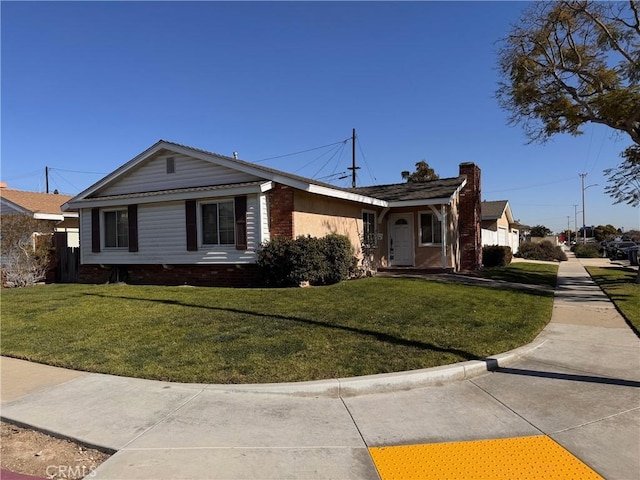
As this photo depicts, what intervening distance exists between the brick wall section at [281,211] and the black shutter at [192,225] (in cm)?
259

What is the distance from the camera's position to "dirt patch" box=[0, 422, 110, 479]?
3623 millimetres

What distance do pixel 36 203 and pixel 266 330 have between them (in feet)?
65.0

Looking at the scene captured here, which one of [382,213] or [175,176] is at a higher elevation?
[175,176]

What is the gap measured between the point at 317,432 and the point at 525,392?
260 cm

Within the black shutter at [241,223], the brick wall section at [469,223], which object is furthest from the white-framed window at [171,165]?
the brick wall section at [469,223]

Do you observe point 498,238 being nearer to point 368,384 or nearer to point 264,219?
point 264,219

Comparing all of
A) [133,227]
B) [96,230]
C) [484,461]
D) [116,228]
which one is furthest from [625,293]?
[96,230]

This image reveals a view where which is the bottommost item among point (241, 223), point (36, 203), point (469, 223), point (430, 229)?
point (430, 229)

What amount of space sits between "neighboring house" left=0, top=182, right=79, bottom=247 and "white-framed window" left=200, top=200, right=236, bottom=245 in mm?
8486

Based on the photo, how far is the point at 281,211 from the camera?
534 inches

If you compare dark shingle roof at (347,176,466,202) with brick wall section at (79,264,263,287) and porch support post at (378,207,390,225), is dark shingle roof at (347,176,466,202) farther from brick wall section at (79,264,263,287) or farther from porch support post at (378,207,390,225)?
brick wall section at (79,264,263,287)

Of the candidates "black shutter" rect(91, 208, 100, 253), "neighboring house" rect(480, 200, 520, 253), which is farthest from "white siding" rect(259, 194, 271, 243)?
"neighboring house" rect(480, 200, 520, 253)

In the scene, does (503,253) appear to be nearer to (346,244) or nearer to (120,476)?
(346,244)

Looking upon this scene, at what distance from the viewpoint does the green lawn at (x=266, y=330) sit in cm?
600
